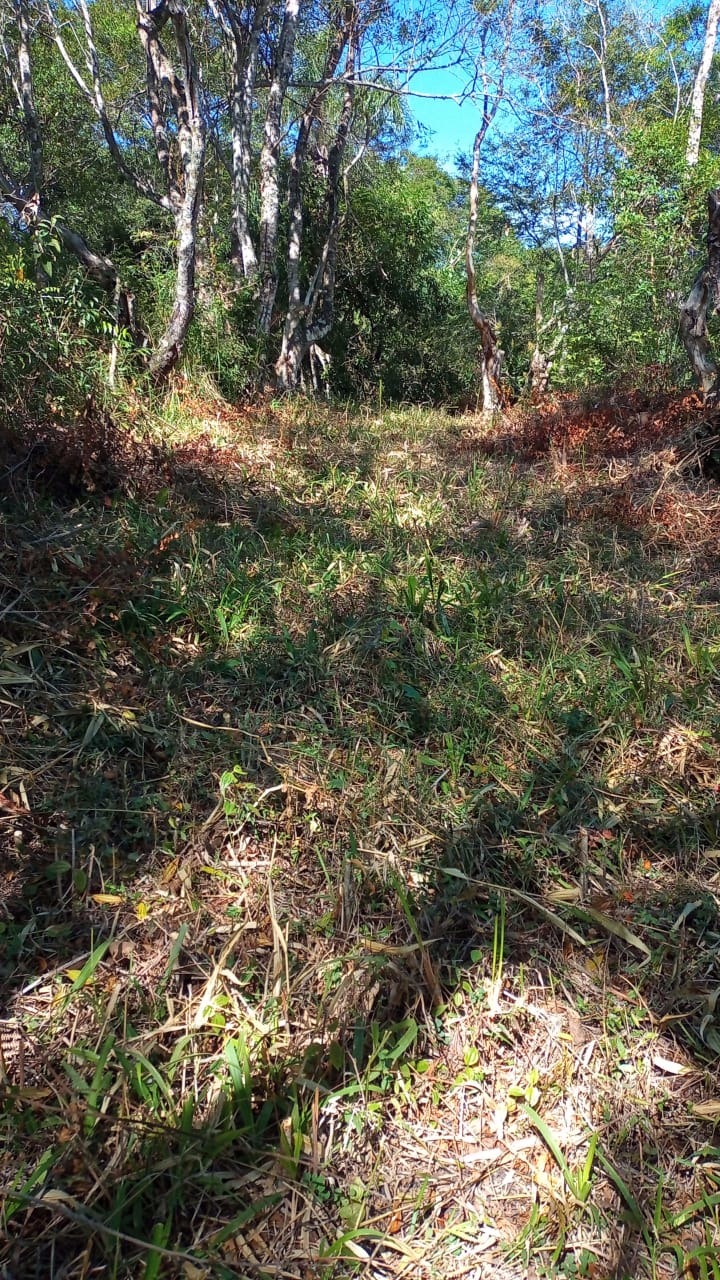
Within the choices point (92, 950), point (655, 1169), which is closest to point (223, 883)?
point (92, 950)

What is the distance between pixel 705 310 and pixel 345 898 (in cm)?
481

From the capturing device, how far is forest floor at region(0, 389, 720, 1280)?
52.8 inches

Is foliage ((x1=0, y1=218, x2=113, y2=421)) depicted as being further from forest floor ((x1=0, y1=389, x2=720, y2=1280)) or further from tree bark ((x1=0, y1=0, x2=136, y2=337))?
forest floor ((x1=0, y1=389, x2=720, y2=1280))

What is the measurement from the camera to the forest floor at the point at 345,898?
134 cm

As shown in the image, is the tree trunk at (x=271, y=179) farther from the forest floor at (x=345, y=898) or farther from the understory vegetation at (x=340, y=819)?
the forest floor at (x=345, y=898)

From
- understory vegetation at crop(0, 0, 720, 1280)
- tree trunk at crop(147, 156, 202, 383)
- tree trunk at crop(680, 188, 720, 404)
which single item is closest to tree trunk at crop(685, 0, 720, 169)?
tree trunk at crop(680, 188, 720, 404)

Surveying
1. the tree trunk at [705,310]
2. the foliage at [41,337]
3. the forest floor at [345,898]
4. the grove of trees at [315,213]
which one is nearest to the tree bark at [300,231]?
the grove of trees at [315,213]

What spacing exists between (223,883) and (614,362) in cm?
779

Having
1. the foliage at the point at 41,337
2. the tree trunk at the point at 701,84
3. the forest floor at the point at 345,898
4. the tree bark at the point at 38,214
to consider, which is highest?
the tree trunk at the point at 701,84

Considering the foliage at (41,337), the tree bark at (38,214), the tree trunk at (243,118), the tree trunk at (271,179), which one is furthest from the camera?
the tree trunk at (243,118)

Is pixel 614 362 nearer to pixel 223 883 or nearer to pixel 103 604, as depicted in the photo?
pixel 103 604

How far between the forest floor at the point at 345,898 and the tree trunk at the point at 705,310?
2100mm

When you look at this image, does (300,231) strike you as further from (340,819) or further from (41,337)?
(340,819)

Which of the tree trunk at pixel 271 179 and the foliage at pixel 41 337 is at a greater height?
the tree trunk at pixel 271 179
